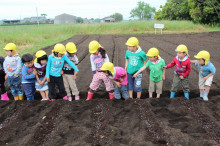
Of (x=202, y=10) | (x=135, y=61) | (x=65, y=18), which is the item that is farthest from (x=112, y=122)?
(x=65, y=18)

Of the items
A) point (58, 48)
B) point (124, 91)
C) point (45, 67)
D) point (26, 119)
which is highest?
point (58, 48)

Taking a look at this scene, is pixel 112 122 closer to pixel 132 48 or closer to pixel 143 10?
pixel 132 48

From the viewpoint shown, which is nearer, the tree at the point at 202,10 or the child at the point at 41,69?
the child at the point at 41,69

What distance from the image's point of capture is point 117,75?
417cm

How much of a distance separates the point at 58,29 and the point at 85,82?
18.4 m

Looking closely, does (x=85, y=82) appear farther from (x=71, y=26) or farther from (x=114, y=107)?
(x=71, y=26)

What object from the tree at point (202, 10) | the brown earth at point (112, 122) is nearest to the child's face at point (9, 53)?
the brown earth at point (112, 122)

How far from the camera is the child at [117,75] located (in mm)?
3896

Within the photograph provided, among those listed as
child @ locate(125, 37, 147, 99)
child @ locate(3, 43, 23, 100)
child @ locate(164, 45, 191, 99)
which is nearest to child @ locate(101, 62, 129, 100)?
child @ locate(125, 37, 147, 99)

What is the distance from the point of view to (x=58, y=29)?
75.1 ft

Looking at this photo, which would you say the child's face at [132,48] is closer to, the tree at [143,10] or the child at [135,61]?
the child at [135,61]

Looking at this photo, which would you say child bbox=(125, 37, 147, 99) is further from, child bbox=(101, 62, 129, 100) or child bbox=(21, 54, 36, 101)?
child bbox=(21, 54, 36, 101)

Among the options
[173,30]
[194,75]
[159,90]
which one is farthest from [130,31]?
[159,90]

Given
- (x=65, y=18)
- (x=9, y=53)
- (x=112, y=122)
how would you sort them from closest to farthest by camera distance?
1. (x=112, y=122)
2. (x=9, y=53)
3. (x=65, y=18)
